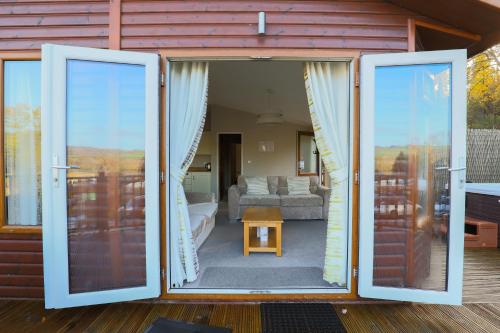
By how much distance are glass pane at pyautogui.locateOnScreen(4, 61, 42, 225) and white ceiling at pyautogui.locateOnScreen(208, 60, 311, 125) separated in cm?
212

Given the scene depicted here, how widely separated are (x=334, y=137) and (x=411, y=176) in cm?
70

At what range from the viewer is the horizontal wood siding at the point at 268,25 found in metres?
2.23

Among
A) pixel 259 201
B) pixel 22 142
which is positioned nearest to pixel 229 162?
pixel 259 201

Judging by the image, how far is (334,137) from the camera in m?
2.33

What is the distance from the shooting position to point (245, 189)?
5707 mm

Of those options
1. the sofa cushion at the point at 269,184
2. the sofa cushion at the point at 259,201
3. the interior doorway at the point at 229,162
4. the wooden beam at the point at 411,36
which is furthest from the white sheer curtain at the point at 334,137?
the interior doorway at the point at 229,162

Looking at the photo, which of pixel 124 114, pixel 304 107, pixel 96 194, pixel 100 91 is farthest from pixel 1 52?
pixel 304 107

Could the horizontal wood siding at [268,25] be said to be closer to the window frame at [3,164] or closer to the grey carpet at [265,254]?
the window frame at [3,164]

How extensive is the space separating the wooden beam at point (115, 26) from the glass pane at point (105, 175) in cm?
27

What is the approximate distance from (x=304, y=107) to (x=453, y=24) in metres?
3.84

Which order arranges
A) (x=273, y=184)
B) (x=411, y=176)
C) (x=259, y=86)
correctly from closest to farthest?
(x=411, y=176), (x=259, y=86), (x=273, y=184)

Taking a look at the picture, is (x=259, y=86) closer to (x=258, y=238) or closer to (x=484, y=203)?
(x=258, y=238)

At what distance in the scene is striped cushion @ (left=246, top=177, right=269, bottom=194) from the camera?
18.4ft

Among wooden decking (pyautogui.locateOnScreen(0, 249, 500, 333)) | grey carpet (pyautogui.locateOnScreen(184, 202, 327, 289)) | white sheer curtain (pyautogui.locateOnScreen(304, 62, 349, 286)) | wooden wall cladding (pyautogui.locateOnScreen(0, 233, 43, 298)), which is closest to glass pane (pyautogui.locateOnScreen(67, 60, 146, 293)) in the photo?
wooden decking (pyautogui.locateOnScreen(0, 249, 500, 333))
